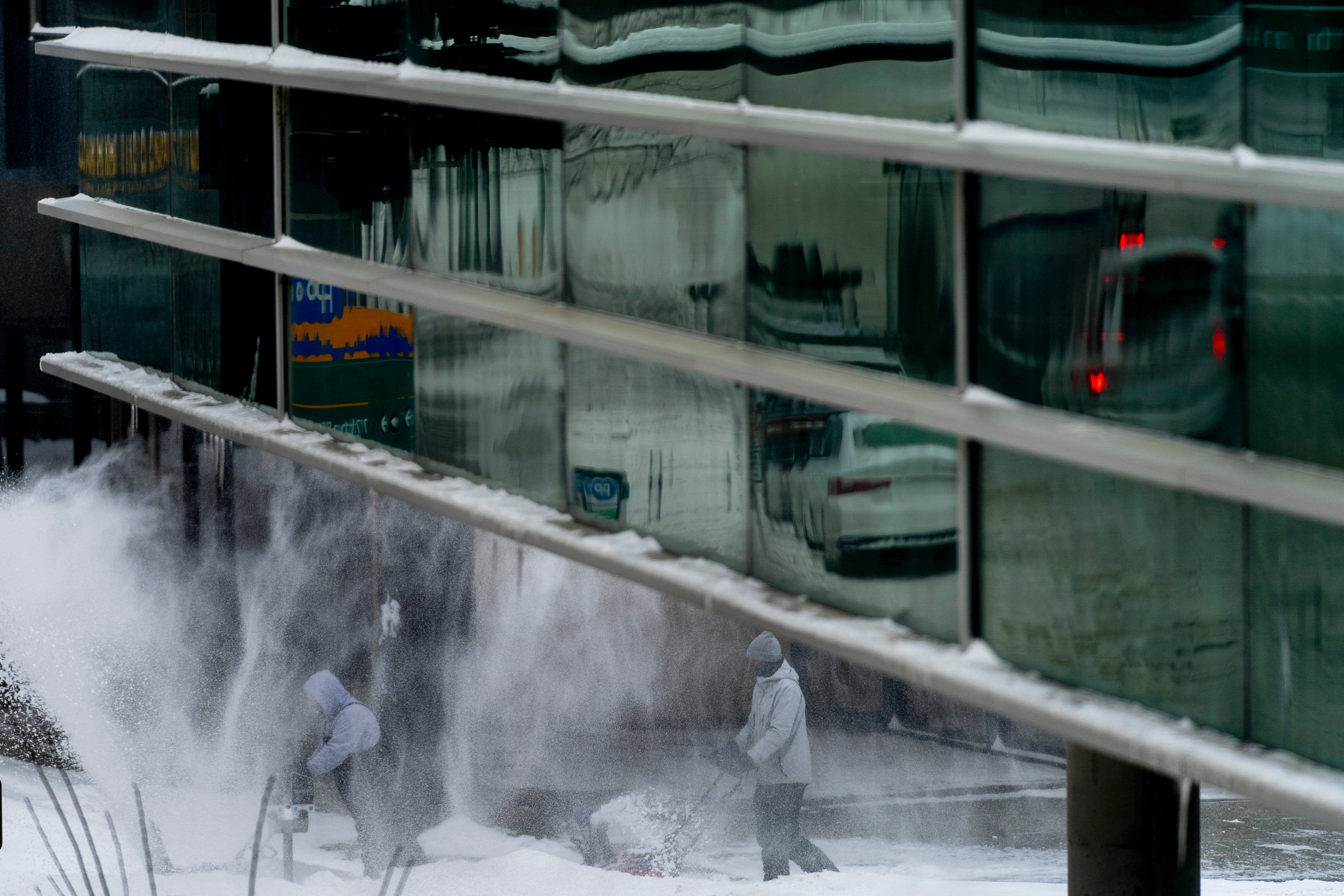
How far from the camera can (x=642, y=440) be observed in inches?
250

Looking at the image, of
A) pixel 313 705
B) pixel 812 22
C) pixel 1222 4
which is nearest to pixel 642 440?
pixel 812 22

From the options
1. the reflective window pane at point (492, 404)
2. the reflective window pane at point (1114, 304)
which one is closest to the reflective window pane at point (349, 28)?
the reflective window pane at point (492, 404)

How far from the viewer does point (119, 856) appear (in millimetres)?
10320

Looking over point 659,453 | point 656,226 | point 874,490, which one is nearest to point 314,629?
point 659,453

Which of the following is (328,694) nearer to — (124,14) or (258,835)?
(258,835)

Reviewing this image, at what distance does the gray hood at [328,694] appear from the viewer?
10609mm

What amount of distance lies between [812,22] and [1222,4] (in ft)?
5.17

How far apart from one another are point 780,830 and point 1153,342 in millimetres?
5976

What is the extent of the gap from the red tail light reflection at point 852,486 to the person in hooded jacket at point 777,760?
13.5ft

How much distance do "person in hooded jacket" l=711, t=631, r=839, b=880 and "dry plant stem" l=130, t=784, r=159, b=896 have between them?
3706mm

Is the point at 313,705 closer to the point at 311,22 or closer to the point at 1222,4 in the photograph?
the point at 311,22

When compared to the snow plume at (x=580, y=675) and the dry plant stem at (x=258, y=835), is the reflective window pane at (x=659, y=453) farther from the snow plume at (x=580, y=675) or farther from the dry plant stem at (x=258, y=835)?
the snow plume at (x=580, y=675)

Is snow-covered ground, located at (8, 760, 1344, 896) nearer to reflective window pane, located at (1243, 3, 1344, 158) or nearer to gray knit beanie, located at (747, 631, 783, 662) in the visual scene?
gray knit beanie, located at (747, 631, 783, 662)

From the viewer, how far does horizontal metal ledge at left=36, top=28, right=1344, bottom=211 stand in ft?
13.7
